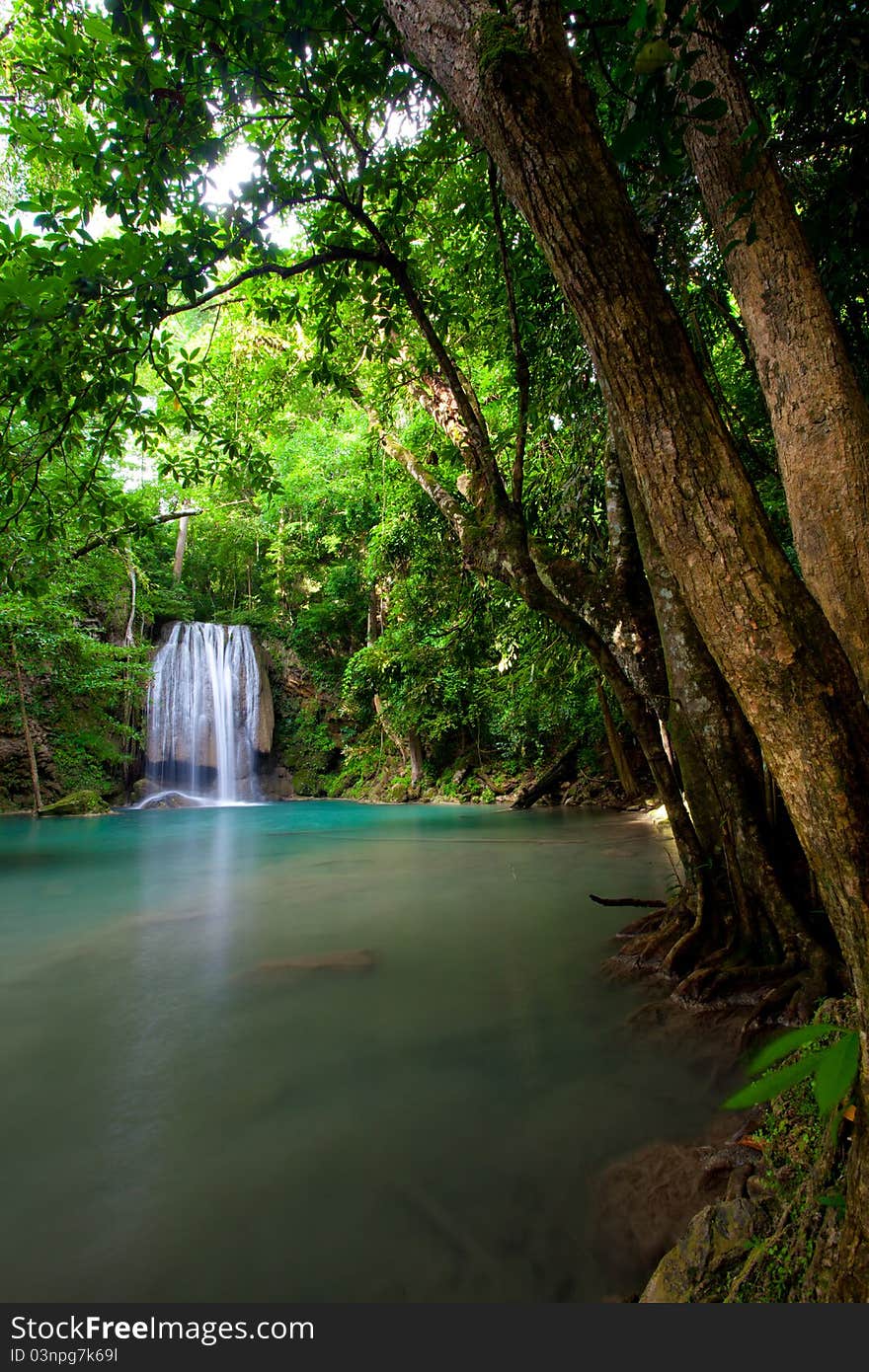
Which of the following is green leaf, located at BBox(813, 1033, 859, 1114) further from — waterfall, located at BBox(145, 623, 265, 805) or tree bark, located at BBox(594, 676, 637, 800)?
waterfall, located at BBox(145, 623, 265, 805)

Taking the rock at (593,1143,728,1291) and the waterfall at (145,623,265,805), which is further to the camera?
the waterfall at (145,623,265,805)

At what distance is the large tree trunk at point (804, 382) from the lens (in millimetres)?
2680

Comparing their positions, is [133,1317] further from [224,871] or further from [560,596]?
[224,871]

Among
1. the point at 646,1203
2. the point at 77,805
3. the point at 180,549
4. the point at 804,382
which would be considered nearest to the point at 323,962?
the point at 646,1203

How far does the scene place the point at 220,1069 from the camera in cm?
278

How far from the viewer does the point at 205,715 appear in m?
22.9

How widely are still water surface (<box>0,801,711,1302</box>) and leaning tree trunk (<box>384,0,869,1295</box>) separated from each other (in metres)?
1.35

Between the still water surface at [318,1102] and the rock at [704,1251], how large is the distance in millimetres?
250

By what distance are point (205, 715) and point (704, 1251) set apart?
23093 mm

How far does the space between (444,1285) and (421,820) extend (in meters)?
12.1

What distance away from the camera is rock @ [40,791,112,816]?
16250 mm

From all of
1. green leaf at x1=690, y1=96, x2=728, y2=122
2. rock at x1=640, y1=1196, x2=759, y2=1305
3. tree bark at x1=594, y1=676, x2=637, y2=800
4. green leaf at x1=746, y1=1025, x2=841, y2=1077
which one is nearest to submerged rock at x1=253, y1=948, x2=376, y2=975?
rock at x1=640, y1=1196, x2=759, y2=1305

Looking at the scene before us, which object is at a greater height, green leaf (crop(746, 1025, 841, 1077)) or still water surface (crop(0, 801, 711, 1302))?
green leaf (crop(746, 1025, 841, 1077))

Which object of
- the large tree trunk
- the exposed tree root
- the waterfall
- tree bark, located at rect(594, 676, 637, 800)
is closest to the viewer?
the large tree trunk
